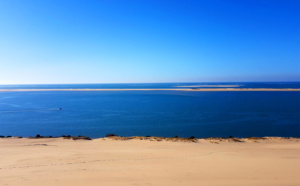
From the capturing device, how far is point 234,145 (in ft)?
42.9

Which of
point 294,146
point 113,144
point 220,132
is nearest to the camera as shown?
point 294,146

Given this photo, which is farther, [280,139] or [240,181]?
[280,139]

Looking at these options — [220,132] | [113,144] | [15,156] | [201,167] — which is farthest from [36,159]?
[220,132]

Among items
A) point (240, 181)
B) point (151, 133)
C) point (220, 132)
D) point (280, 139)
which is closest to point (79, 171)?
point (240, 181)

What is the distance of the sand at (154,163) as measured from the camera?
754cm

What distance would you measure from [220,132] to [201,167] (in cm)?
946

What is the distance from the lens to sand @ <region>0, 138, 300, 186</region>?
754 cm

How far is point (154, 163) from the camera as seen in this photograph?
9.48 metres

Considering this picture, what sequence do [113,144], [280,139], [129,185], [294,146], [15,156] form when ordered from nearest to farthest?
[129,185] < [15,156] < [294,146] < [113,144] < [280,139]

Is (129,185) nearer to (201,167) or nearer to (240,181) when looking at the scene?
(201,167)

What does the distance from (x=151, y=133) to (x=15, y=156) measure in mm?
10491

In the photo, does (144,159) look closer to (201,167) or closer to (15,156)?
(201,167)

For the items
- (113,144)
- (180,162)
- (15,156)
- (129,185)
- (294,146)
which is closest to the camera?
(129,185)

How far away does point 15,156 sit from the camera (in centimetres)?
1056
